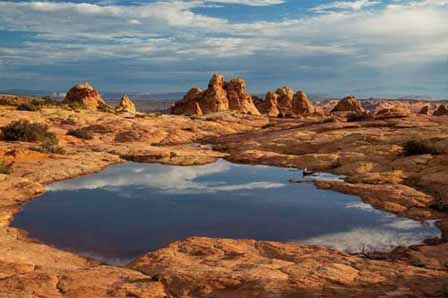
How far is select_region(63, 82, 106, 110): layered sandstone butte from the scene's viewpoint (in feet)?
289

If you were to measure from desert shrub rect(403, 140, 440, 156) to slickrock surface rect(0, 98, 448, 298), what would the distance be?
0.69 m

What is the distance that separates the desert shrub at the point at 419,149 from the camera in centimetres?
3716

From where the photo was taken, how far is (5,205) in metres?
24.0

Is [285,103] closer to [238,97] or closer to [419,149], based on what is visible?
[238,97]

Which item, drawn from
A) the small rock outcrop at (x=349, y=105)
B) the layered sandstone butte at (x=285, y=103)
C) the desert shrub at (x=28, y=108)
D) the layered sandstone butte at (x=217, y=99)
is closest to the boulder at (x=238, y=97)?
the layered sandstone butte at (x=217, y=99)

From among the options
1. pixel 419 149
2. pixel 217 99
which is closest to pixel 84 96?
pixel 217 99

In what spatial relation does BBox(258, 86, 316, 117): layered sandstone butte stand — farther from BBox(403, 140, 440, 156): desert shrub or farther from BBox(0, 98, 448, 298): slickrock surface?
BBox(403, 140, 440, 156): desert shrub

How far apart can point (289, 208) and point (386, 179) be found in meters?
9.10

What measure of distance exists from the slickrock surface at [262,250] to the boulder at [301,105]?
59074mm

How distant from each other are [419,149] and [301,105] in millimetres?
77283

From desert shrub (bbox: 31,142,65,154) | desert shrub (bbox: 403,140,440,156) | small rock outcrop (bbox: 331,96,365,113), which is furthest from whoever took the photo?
small rock outcrop (bbox: 331,96,365,113)

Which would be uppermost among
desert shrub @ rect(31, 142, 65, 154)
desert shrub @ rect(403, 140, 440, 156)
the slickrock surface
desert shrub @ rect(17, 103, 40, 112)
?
desert shrub @ rect(17, 103, 40, 112)

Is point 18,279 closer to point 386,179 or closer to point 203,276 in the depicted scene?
point 203,276

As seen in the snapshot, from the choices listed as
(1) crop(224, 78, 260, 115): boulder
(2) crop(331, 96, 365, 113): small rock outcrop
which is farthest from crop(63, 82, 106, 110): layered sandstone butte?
(2) crop(331, 96, 365, 113): small rock outcrop
